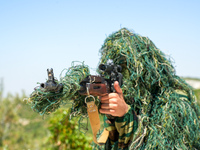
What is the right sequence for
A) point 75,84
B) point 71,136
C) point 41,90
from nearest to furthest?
point 41,90, point 75,84, point 71,136

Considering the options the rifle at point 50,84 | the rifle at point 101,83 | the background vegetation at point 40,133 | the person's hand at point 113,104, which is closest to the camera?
the rifle at point 50,84

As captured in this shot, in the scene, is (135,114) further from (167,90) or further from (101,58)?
(101,58)

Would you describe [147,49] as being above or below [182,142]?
above

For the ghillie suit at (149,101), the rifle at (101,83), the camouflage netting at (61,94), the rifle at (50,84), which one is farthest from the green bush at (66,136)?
the rifle at (50,84)

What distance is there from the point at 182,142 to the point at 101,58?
112 centimetres

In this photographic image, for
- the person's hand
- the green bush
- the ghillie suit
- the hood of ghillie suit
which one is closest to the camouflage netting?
the ghillie suit

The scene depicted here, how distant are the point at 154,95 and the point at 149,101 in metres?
0.12

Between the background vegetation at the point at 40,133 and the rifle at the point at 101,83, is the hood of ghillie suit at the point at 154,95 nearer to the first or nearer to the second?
the rifle at the point at 101,83

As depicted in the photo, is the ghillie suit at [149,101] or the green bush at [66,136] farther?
the green bush at [66,136]

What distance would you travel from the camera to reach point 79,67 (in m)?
1.48

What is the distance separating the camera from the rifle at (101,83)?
1.39 meters

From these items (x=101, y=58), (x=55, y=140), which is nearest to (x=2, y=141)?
(x=55, y=140)

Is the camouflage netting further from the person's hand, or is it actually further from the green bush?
the green bush

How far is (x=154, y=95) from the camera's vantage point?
1.91 metres
